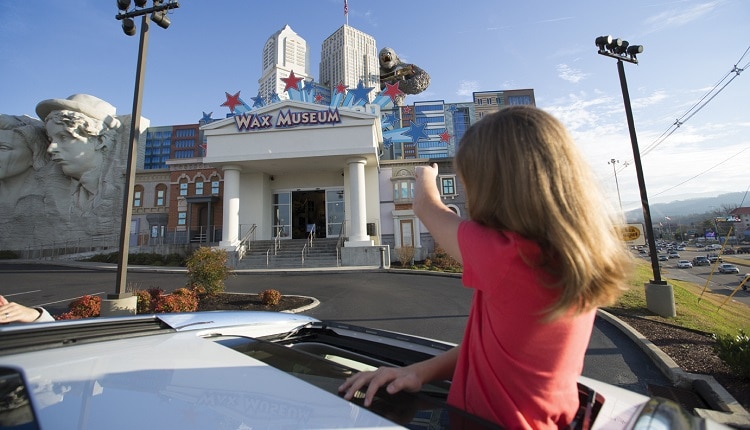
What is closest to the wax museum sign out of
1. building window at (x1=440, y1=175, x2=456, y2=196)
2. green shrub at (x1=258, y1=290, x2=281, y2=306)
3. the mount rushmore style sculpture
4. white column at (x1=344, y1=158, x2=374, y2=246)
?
white column at (x1=344, y1=158, x2=374, y2=246)

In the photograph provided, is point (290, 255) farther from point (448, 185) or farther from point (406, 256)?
point (448, 185)

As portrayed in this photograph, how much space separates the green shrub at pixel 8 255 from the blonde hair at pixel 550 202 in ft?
140

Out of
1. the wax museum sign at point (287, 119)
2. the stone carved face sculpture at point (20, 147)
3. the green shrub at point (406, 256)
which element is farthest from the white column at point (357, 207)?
the stone carved face sculpture at point (20, 147)

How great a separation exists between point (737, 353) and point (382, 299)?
6.73 m

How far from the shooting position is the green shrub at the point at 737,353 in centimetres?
370

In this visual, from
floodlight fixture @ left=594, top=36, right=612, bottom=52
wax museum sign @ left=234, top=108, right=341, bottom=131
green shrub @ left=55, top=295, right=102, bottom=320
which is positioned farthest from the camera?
wax museum sign @ left=234, top=108, right=341, bottom=131

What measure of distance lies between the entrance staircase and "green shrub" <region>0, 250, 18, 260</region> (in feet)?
82.7

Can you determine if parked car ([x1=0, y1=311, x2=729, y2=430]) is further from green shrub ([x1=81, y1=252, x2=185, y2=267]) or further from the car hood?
green shrub ([x1=81, y1=252, x2=185, y2=267])

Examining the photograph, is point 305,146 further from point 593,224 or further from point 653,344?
point 593,224

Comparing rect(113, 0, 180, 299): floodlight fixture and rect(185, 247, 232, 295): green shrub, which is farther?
rect(185, 247, 232, 295): green shrub

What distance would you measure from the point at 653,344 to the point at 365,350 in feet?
18.6

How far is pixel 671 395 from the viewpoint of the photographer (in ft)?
12.3

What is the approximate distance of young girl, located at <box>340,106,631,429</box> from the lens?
888mm

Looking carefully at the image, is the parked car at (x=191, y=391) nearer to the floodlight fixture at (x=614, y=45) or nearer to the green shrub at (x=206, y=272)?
the green shrub at (x=206, y=272)
